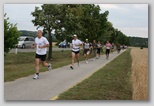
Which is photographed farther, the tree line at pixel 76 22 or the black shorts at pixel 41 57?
the tree line at pixel 76 22

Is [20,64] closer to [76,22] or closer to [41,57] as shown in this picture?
[41,57]

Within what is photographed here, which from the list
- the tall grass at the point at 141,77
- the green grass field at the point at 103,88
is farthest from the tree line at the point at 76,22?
the green grass field at the point at 103,88

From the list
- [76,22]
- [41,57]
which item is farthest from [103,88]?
[76,22]

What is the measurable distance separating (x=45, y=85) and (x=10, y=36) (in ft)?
5.75

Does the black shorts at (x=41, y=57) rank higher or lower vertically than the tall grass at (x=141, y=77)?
higher

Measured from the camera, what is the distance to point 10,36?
8.78 m

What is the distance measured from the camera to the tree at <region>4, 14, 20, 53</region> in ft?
26.9

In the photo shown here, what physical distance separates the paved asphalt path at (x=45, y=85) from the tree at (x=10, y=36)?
2.80 feet

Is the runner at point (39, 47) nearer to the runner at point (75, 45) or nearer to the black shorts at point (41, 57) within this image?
the black shorts at point (41, 57)

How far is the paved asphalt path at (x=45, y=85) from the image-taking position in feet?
23.4

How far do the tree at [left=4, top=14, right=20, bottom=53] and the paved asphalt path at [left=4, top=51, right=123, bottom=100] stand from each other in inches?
33.6

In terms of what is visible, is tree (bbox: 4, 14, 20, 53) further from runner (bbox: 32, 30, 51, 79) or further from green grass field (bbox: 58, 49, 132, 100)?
green grass field (bbox: 58, 49, 132, 100)

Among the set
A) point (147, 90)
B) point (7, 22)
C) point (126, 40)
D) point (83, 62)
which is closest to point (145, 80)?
point (147, 90)

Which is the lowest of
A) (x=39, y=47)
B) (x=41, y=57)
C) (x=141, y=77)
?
(x=141, y=77)
